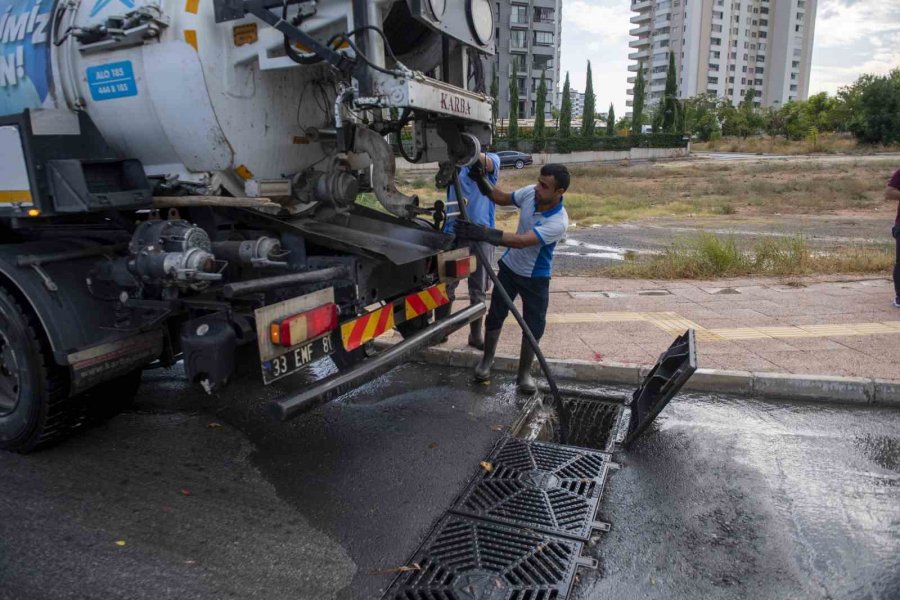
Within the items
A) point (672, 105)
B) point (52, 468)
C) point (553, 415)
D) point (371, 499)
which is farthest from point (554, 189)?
point (672, 105)

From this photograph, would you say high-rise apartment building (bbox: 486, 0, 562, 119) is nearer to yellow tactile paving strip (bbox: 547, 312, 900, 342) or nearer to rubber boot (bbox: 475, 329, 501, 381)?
yellow tactile paving strip (bbox: 547, 312, 900, 342)

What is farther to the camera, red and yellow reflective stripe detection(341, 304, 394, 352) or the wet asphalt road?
red and yellow reflective stripe detection(341, 304, 394, 352)

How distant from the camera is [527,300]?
463cm

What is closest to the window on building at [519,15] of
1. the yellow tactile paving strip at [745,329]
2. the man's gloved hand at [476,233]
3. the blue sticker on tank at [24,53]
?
the yellow tactile paving strip at [745,329]

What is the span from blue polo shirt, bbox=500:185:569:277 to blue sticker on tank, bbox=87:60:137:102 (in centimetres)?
244

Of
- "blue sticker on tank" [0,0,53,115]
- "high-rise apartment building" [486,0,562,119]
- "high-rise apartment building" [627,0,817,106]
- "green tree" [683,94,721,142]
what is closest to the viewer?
"blue sticker on tank" [0,0,53,115]

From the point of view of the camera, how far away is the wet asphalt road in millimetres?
2680

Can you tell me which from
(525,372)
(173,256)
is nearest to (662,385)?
(525,372)

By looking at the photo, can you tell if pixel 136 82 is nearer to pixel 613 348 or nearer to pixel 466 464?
pixel 466 464

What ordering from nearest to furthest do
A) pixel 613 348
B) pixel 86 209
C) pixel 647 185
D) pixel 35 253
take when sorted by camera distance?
pixel 86 209
pixel 35 253
pixel 613 348
pixel 647 185

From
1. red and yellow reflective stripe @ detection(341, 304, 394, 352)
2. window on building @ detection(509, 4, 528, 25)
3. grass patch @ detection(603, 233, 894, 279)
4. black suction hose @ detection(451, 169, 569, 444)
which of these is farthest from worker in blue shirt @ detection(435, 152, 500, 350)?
window on building @ detection(509, 4, 528, 25)

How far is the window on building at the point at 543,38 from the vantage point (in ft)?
220

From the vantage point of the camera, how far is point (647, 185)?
85.8 feet

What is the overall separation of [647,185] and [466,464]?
80.1ft
